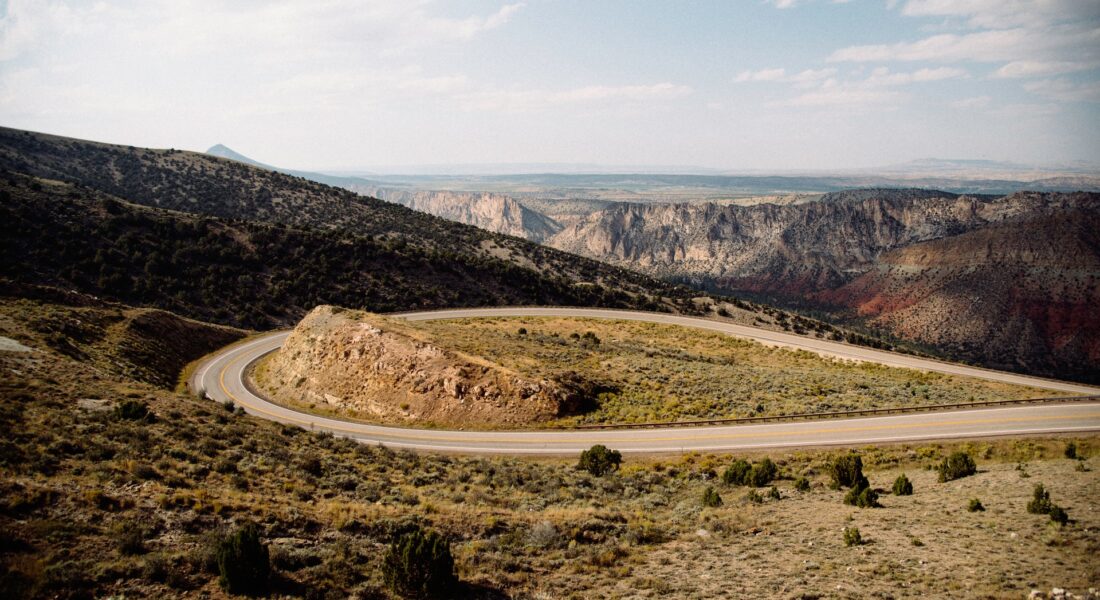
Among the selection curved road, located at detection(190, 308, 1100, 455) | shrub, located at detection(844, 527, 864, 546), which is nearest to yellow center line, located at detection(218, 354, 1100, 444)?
curved road, located at detection(190, 308, 1100, 455)

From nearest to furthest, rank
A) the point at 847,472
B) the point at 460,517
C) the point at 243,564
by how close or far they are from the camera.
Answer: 1. the point at 243,564
2. the point at 460,517
3. the point at 847,472

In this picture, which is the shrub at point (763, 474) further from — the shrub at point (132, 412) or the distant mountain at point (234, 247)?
the distant mountain at point (234, 247)

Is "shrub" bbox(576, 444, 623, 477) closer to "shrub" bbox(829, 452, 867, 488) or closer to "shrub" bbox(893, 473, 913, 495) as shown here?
"shrub" bbox(829, 452, 867, 488)

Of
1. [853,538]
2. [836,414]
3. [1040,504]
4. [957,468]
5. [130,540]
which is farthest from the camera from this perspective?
[836,414]

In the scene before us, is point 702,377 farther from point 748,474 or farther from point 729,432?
point 748,474

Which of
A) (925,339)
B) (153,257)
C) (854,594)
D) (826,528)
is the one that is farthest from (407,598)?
(925,339)

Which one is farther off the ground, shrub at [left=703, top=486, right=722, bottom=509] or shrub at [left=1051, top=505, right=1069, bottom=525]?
shrub at [left=1051, top=505, right=1069, bottom=525]

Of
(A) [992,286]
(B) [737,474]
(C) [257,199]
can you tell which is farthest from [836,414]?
(A) [992,286]
